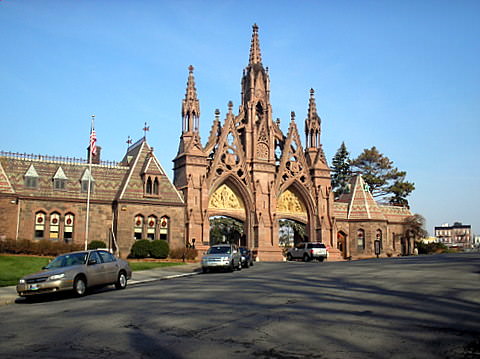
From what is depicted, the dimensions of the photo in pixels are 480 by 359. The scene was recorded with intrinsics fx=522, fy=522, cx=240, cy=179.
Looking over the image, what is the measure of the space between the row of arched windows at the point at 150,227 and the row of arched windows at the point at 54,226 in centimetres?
503

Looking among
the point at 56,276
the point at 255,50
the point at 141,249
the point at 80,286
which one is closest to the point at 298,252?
the point at 141,249

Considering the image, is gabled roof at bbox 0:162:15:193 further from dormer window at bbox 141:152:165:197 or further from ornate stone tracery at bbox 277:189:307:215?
ornate stone tracery at bbox 277:189:307:215

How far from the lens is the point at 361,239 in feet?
196

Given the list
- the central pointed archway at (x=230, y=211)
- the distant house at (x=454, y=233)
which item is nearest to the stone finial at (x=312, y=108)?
the central pointed archway at (x=230, y=211)

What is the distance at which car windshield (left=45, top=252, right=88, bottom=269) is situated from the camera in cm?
1895

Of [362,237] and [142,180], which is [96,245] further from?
[362,237]

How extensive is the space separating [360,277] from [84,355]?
14.2 m

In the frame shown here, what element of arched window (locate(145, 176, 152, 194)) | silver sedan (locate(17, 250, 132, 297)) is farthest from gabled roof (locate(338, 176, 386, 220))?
silver sedan (locate(17, 250, 132, 297))

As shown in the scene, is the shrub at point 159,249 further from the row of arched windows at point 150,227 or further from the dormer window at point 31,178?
the dormer window at point 31,178

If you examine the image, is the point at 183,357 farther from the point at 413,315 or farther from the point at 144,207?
the point at 144,207

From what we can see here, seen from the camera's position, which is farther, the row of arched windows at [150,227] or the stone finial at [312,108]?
the stone finial at [312,108]

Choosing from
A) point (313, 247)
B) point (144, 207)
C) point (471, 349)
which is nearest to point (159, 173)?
point (144, 207)

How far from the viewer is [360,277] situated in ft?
68.5

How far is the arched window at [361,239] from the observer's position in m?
59.5
